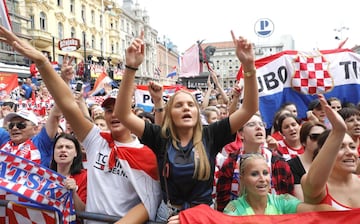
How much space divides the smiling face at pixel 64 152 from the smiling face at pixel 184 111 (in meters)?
1.18

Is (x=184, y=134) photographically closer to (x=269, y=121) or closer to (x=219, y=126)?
(x=219, y=126)

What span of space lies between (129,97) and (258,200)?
1.05 m

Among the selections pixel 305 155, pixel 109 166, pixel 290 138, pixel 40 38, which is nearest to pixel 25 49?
pixel 109 166

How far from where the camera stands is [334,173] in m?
2.33

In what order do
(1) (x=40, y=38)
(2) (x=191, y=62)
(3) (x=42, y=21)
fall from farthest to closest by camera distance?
1. (3) (x=42, y=21)
2. (1) (x=40, y=38)
3. (2) (x=191, y=62)

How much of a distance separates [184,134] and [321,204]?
934 millimetres

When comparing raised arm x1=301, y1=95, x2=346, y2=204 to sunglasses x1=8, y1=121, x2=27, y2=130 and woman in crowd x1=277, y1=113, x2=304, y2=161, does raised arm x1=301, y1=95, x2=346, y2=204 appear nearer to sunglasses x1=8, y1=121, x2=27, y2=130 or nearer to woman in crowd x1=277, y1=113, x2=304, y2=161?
woman in crowd x1=277, y1=113, x2=304, y2=161

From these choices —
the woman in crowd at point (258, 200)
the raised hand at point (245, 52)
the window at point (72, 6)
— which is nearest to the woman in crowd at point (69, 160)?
the woman in crowd at point (258, 200)

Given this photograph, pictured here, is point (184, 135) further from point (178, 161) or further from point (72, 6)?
point (72, 6)

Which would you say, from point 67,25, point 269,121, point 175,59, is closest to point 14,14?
point 67,25

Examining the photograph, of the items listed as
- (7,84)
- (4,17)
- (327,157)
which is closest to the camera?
(327,157)

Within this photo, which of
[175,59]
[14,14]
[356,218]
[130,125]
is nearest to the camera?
[356,218]

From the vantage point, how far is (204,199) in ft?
7.14

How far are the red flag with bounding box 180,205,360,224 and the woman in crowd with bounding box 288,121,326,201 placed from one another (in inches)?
24.5
